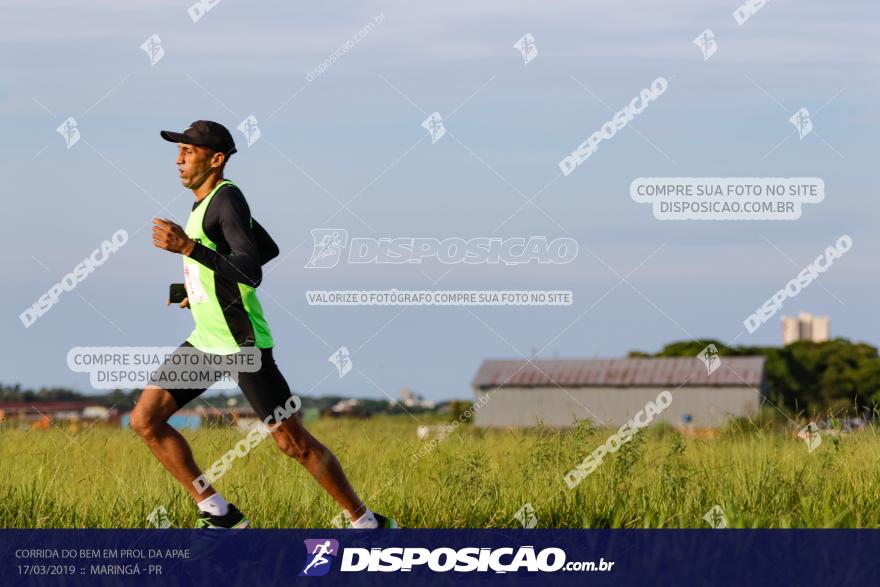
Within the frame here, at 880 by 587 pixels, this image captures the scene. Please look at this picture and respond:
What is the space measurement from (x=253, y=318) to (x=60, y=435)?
4.10 metres

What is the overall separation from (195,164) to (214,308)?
40.0 inches

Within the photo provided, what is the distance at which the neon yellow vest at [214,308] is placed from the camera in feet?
26.0

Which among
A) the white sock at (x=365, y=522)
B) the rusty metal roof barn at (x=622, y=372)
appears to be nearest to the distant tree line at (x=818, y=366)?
the rusty metal roof barn at (x=622, y=372)

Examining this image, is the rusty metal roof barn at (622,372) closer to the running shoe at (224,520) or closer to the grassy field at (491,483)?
the grassy field at (491,483)

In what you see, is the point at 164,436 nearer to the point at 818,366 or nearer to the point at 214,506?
the point at 214,506

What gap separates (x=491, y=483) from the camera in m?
9.19

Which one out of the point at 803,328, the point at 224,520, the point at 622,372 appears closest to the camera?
the point at 224,520

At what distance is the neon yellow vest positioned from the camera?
7.94 metres

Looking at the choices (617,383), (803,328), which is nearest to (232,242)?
(617,383)

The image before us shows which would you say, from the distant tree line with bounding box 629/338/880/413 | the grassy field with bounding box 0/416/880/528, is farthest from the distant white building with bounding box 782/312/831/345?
the grassy field with bounding box 0/416/880/528

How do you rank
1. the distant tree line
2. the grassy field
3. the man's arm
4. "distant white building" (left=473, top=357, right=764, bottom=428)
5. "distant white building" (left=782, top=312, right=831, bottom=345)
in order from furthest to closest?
"distant white building" (left=782, top=312, right=831, bottom=345), the distant tree line, "distant white building" (left=473, top=357, right=764, bottom=428), the grassy field, the man's arm

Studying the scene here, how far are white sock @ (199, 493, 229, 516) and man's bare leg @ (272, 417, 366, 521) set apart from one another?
0.64m

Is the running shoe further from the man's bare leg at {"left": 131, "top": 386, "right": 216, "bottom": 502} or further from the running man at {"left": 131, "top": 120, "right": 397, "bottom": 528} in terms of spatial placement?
the man's bare leg at {"left": 131, "top": 386, "right": 216, "bottom": 502}

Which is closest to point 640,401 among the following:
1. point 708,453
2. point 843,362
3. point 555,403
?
point 555,403
